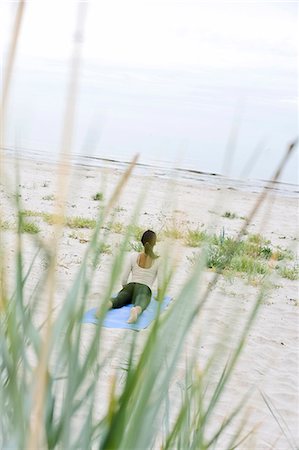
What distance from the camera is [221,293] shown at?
585mm

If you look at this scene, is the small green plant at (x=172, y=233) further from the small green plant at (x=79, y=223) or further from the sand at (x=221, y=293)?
the small green plant at (x=79, y=223)

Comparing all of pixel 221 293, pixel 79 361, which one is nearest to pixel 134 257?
pixel 221 293

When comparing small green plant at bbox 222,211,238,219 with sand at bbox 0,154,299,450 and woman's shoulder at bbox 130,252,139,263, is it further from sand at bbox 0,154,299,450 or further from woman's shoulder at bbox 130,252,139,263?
woman's shoulder at bbox 130,252,139,263

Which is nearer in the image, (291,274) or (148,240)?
(148,240)

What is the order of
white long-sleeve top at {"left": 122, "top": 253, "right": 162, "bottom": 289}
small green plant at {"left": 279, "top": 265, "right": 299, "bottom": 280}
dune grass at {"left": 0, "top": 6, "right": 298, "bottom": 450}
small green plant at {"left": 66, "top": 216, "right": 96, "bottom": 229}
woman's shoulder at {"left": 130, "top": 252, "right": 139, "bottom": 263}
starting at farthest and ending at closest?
small green plant at {"left": 66, "top": 216, "right": 96, "bottom": 229}, small green plant at {"left": 279, "top": 265, "right": 299, "bottom": 280}, woman's shoulder at {"left": 130, "top": 252, "right": 139, "bottom": 263}, white long-sleeve top at {"left": 122, "top": 253, "right": 162, "bottom": 289}, dune grass at {"left": 0, "top": 6, "right": 298, "bottom": 450}

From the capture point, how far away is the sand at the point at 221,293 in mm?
489

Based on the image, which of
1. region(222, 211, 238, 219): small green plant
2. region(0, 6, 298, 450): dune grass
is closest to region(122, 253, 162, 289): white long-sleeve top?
region(0, 6, 298, 450): dune grass

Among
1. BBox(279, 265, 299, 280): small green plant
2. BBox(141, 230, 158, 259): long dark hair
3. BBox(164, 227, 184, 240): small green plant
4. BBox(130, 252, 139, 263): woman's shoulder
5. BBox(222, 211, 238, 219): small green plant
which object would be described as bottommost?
BBox(222, 211, 238, 219): small green plant

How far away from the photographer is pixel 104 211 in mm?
502

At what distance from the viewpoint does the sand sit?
489 mm

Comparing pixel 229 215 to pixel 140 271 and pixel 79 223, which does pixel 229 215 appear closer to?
pixel 79 223

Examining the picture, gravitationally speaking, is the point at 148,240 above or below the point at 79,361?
below

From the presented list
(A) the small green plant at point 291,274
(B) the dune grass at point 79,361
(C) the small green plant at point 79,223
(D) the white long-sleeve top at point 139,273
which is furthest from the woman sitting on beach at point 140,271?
(B) the dune grass at point 79,361

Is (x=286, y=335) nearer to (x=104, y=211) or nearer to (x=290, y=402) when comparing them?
(x=290, y=402)
